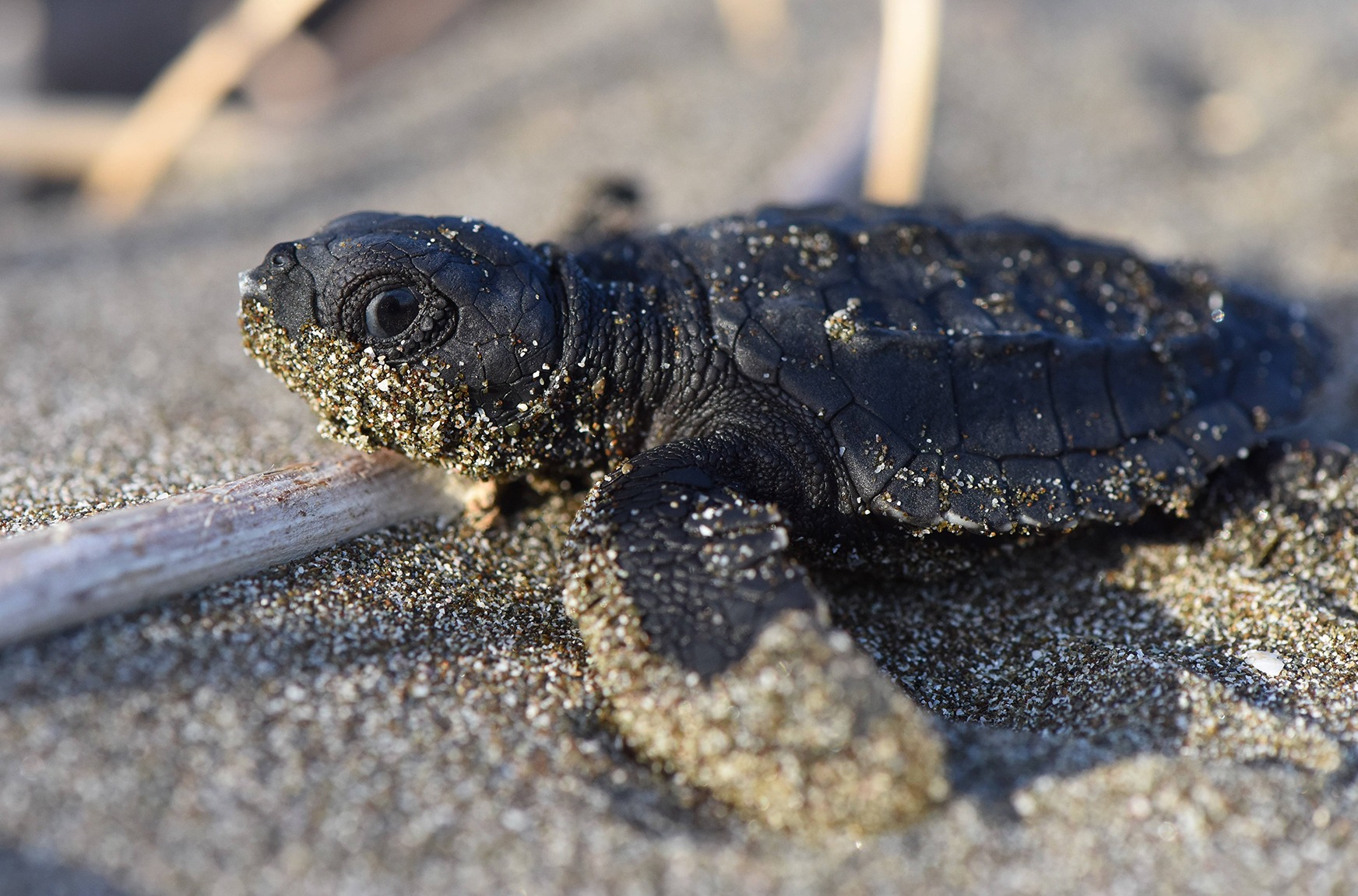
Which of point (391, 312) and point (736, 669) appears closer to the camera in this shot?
point (736, 669)

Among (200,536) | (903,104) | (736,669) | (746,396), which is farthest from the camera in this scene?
(903,104)

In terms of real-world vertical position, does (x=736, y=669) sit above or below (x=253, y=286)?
below

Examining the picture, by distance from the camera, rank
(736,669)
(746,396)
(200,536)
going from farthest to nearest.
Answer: (746,396) < (200,536) < (736,669)

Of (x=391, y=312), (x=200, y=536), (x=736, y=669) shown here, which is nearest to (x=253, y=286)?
(x=391, y=312)

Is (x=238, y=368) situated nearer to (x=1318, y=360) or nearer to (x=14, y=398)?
(x=14, y=398)

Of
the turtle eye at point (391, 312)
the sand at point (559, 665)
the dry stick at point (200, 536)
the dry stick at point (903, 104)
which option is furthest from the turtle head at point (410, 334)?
the dry stick at point (903, 104)

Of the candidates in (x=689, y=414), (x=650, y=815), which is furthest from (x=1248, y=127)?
(x=650, y=815)

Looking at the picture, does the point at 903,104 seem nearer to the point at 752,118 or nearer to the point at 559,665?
the point at 752,118
